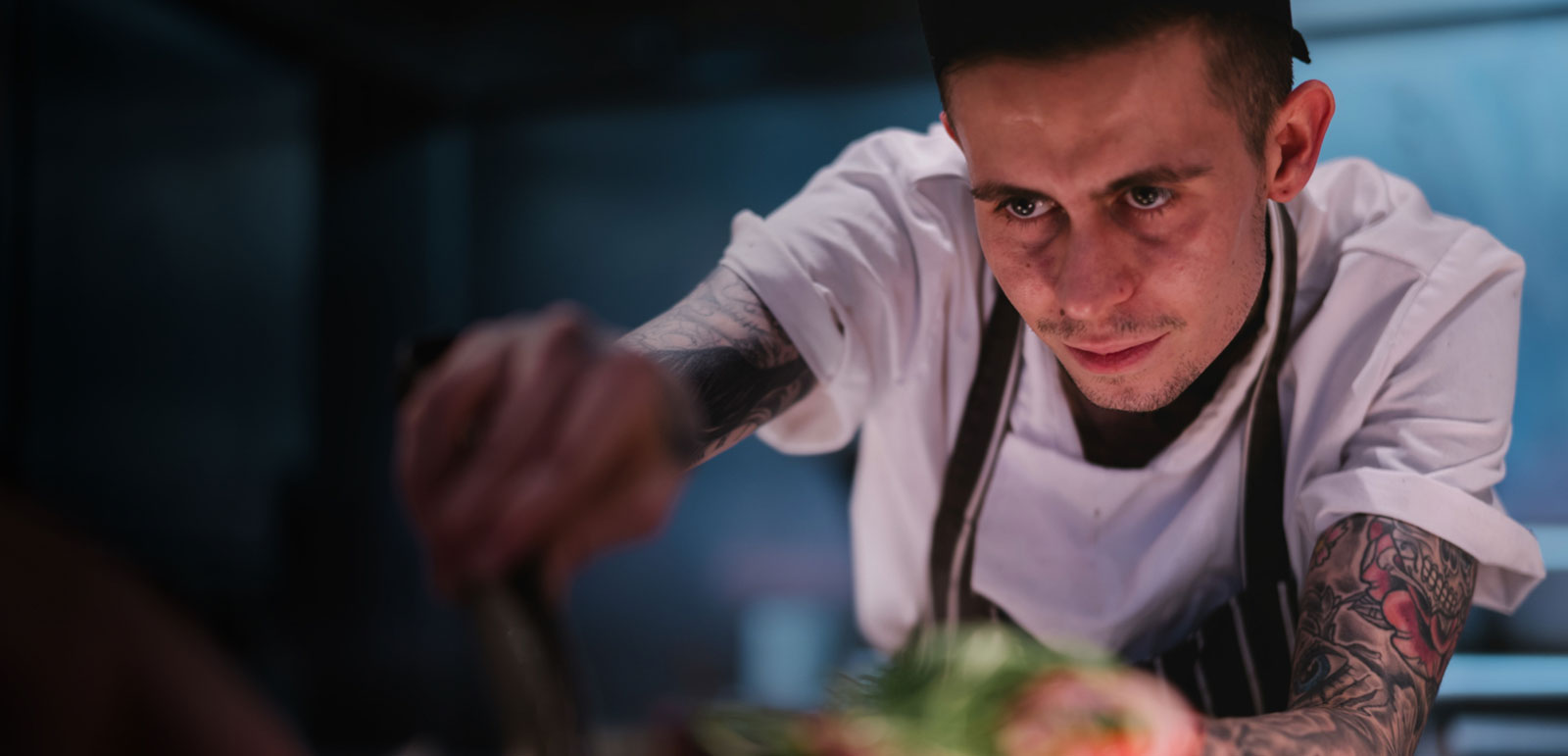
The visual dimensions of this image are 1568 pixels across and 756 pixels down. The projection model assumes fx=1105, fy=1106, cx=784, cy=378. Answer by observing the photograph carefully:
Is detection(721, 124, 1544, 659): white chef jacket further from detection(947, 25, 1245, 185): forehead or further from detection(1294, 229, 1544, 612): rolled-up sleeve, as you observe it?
detection(947, 25, 1245, 185): forehead

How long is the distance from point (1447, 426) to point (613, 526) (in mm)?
898

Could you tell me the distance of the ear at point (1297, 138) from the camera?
1.00 metres

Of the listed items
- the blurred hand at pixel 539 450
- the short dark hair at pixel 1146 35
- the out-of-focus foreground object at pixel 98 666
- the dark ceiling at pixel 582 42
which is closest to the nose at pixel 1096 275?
the short dark hair at pixel 1146 35

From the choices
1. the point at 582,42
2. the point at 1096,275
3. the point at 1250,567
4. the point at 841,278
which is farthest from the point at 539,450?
the point at 582,42

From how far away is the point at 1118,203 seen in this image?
0.92m

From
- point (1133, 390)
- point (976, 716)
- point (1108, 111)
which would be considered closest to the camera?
point (976, 716)

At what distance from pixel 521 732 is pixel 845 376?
854 mm

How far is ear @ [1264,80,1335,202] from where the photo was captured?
1.00 m

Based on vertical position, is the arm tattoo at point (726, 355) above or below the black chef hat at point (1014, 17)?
below

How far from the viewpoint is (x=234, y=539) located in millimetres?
2162

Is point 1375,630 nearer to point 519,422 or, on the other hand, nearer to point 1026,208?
point 1026,208

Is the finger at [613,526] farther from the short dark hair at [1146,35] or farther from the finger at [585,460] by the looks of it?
the short dark hair at [1146,35]

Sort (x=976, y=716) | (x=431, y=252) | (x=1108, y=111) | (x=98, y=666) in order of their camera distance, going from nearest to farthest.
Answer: (x=98, y=666)
(x=976, y=716)
(x=1108, y=111)
(x=431, y=252)

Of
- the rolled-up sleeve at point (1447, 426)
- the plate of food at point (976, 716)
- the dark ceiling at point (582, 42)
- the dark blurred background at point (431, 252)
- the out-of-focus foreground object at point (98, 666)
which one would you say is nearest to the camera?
the out-of-focus foreground object at point (98, 666)
